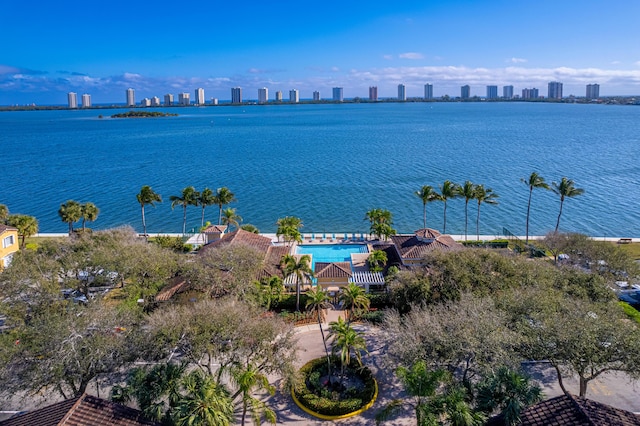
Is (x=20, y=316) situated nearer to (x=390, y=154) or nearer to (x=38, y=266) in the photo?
(x=38, y=266)

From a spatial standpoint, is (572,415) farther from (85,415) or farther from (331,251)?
(331,251)

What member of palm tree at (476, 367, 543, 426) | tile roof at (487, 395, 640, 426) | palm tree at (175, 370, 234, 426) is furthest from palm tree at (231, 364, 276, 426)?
tile roof at (487, 395, 640, 426)

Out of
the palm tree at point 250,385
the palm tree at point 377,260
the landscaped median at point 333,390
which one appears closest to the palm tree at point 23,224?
the palm tree at point 377,260

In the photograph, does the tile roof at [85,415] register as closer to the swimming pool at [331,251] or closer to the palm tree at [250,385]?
the palm tree at [250,385]

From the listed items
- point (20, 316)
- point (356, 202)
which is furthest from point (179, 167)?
point (20, 316)

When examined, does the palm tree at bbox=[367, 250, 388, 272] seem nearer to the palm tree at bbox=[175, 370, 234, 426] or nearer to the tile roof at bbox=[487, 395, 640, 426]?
the tile roof at bbox=[487, 395, 640, 426]

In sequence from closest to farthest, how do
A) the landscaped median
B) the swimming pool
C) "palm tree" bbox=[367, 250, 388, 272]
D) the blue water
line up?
1. the landscaped median
2. "palm tree" bbox=[367, 250, 388, 272]
3. the swimming pool
4. the blue water
